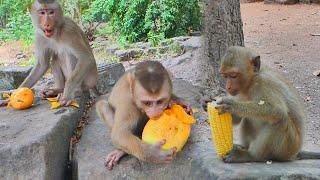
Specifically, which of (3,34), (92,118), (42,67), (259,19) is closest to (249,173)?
(92,118)

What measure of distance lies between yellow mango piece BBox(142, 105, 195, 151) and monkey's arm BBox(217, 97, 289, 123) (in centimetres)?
53

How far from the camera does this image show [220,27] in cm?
889

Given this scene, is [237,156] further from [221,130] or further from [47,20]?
[47,20]

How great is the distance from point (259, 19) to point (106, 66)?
10.6 meters

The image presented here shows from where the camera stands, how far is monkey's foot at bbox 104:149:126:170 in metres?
5.38

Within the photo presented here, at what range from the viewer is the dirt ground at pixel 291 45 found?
10.1 meters

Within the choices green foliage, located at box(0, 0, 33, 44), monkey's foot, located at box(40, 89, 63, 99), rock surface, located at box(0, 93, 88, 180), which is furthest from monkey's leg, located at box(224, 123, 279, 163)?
green foliage, located at box(0, 0, 33, 44)

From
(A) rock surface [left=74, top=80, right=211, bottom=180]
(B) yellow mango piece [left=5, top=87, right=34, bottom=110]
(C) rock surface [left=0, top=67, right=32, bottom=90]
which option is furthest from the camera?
(C) rock surface [left=0, top=67, right=32, bottom=90]

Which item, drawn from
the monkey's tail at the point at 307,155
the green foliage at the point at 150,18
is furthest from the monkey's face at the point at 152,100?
→ the green foliage at the point at 150,18

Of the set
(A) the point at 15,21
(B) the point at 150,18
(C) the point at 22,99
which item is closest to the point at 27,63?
(B) the point at 150,18

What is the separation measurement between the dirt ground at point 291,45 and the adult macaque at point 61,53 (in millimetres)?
3305

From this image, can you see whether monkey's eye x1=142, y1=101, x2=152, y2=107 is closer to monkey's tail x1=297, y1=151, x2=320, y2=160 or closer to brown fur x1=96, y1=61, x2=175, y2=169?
brown fur x1=96, y1=61, x2=175, y2=169

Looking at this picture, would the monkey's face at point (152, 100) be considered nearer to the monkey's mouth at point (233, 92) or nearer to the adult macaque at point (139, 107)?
the adult macaque at point (139, 107)

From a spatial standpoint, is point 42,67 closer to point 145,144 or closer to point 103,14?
point 145,144
